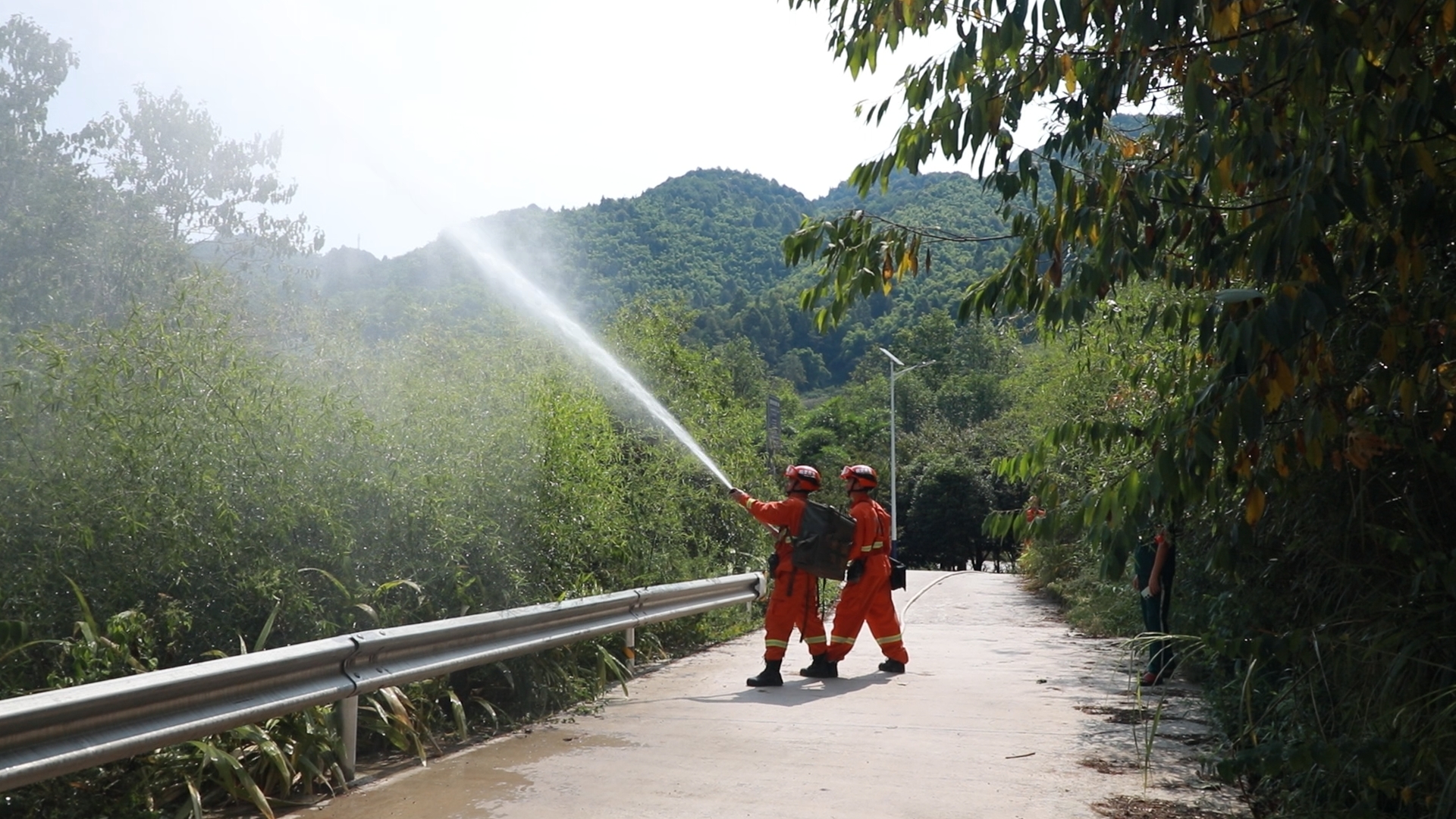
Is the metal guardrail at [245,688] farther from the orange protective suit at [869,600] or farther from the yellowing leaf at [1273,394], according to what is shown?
the yellowing leaf at [1273,394]

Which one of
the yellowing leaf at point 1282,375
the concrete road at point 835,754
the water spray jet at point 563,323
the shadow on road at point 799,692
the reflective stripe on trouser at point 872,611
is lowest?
the shadow on road at point 799,692

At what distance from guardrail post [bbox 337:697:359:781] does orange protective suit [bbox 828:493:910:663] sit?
5.20 m

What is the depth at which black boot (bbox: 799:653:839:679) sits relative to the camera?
34.2ft

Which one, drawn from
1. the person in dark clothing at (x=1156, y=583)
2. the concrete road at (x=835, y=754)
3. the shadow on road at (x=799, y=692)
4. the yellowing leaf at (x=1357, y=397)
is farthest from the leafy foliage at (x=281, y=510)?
the yellowing leaf at (x=1357, y=397)

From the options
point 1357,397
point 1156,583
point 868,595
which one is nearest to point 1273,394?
point 1357,397

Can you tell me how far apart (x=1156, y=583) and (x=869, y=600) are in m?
2.37

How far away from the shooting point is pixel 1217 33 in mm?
4645

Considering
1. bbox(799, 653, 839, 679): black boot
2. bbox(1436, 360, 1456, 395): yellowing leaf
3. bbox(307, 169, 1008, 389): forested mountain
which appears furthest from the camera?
bbox(307, 169, 1008, 389): forested mountain

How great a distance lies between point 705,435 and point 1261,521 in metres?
9.19

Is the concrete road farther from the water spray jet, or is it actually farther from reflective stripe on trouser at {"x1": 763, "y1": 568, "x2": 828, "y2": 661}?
the water spray jet

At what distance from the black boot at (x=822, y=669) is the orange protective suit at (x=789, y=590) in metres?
0.06

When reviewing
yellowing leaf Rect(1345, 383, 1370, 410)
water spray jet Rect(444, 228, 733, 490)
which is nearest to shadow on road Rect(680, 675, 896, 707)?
water spray jet Rect(444, 228, 733, 490)

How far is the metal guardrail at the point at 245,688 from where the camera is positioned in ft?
13.9

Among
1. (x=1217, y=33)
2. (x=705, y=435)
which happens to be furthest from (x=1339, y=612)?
(x=705, y=435)
